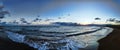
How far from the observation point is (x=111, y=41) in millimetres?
2041

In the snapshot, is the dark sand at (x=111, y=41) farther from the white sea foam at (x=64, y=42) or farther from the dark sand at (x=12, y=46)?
the dark sand at (x=12, y=46)

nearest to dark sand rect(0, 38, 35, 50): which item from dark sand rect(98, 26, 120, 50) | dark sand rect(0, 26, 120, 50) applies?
dark sand rect(0, 26, 120, 50)

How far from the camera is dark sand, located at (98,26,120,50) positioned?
203 centimetres

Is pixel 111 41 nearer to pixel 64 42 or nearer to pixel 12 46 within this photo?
pixel 64 42

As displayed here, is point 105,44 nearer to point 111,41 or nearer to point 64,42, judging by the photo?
point 111,41

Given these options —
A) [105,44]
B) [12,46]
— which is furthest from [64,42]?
[12,46]

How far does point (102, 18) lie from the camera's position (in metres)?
2.06

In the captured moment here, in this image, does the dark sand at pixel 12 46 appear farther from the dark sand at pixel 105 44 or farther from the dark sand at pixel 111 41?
the dark sand at pixel 111 41

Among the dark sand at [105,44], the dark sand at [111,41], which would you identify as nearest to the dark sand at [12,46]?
the dark sand at [105,44]

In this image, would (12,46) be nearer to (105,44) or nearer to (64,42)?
(64,42)

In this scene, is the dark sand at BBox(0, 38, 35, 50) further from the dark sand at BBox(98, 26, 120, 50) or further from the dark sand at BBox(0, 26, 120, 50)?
the dark sand at BBox(98, 26, 120, 50)

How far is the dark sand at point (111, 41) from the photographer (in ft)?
6.64

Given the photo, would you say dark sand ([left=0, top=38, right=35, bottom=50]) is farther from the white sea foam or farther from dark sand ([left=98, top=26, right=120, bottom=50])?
dark sand ([left=98, top=26, right=120, bottom=50])

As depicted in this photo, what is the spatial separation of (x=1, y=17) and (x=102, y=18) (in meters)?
1.02
